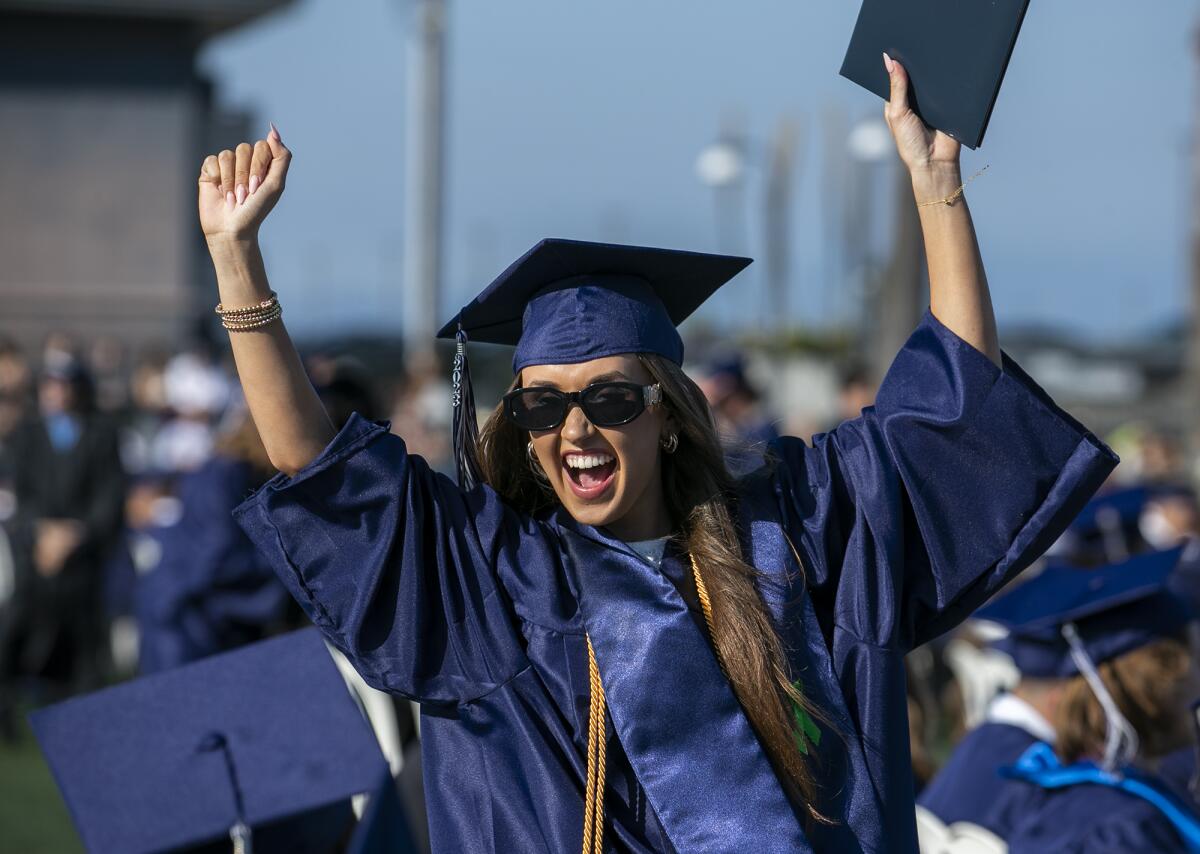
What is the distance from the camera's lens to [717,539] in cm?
250

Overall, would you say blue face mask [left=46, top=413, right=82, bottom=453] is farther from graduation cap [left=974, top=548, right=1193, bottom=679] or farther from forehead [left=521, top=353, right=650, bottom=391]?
forehead [left=521, top=353, right=650, bottom=391]

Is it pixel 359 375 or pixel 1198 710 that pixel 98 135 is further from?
pixel 1198 710

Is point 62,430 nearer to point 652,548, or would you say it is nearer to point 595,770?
point 652,548

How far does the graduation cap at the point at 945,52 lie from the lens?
8.16ft

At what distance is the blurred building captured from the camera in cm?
1838

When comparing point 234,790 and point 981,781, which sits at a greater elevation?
point 234,790

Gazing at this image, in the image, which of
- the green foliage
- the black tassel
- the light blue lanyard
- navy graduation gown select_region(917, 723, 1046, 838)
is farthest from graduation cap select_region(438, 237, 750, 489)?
the green foliage

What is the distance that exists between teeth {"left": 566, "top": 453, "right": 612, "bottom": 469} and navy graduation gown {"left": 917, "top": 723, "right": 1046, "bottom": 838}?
1631 mm

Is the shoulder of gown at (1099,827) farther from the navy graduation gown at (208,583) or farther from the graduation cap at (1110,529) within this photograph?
the navy graduation gown at (208,583)

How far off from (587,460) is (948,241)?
639mm

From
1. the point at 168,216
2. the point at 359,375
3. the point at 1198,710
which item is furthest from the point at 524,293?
the point at 168,216

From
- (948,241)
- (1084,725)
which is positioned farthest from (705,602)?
(1084,725)

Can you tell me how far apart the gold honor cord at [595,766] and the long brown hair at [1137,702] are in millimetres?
1206

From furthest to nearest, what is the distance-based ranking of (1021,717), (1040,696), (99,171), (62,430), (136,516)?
(99,171) < (136,516) < (62,430) < (1021,717) < (1040,696)
